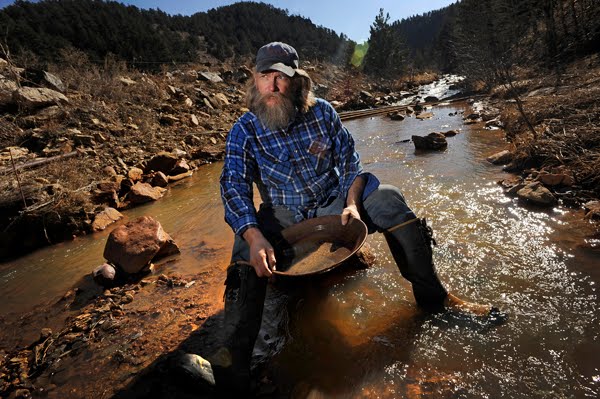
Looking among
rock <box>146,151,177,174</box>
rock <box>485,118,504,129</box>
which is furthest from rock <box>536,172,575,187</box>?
rock <box>146,151,177,174</box>

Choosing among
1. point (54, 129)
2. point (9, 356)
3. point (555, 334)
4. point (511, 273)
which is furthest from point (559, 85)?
point (54, 129)

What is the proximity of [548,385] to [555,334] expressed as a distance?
0.37 m

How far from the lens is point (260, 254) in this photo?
1.67 meters

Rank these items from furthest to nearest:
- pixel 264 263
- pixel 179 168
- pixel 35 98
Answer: pixel 35 98 < pixel 179 168 < pixel 264 263

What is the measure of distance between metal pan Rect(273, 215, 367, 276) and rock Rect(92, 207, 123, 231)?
141 inches

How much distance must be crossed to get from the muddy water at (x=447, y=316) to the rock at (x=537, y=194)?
106mm

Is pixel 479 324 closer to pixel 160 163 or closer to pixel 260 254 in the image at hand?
pixel 260 254

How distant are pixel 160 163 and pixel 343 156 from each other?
5.62m

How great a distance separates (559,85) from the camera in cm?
842

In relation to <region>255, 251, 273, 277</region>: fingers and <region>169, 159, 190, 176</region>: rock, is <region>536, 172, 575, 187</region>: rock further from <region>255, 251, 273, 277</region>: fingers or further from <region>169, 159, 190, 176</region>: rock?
<region>169, 159, 190, 176</region>: rock

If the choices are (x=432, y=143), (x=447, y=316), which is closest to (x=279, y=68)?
(x=447, y=316)

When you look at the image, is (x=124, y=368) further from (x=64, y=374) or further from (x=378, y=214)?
(x=378, y=214)

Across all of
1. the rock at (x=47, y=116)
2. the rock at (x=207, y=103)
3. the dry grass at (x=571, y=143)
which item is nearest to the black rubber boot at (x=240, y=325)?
the dry grass at (x=571, y=143)

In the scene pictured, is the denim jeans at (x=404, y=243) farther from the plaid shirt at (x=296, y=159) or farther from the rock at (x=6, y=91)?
the rock at (x=6, y=91)
